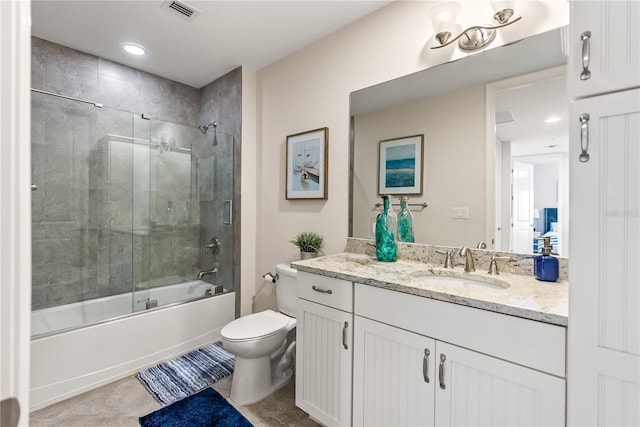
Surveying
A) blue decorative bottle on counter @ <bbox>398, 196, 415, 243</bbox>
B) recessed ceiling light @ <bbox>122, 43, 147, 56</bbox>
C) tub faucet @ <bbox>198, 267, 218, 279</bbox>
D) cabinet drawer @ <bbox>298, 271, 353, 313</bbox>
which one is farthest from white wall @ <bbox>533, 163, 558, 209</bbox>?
recessed ceiling light @ <bbox>122, 43, 147, 56</bbox>

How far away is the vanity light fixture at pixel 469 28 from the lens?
Answer: 1477 mm

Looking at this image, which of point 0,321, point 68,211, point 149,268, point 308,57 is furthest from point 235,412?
point 308,57

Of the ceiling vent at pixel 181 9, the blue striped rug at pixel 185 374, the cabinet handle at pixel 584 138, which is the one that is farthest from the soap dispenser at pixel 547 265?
the ceiling vent at pixel 181 9

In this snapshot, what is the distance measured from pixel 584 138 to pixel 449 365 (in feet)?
2.92

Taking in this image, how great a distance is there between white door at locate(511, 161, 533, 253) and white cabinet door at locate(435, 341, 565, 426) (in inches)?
26.6

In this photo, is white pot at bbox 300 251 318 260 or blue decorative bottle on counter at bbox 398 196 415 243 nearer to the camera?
blue decorative bottle on counter at bbox 398 196 415 243

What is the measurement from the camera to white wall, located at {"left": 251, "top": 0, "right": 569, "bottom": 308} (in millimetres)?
1679

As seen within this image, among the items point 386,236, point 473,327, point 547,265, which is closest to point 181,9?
point 386,236

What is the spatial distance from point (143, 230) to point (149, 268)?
1.09 ft

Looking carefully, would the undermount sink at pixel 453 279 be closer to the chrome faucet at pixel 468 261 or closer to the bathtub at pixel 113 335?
the chrome faucet at pixel 468 261

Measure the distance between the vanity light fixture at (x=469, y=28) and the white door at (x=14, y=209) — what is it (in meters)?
1.74

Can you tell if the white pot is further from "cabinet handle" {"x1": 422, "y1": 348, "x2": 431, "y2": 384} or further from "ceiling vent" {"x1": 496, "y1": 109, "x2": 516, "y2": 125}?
"ceiling vent" {"x1": 496, "y1": 109, "x2": 516, "y2": 125}

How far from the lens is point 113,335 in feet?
6.99

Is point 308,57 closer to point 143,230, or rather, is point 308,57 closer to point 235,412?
point 143,230
